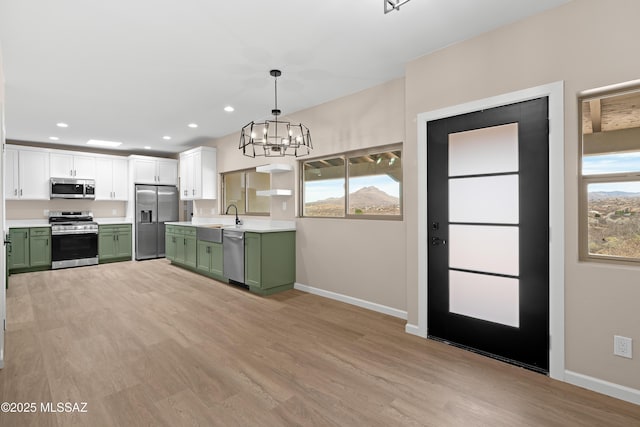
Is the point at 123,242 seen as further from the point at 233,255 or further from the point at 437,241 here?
the point at 437,241

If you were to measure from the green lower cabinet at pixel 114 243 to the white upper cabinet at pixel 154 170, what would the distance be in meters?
1.14

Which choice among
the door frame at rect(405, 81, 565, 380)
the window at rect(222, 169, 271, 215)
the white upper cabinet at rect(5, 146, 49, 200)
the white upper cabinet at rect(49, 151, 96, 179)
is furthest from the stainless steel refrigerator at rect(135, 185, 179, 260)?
the door frame at rect(405, 81, 565, 380)

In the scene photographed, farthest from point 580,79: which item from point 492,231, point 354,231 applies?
point 354,231

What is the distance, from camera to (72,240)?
6.29m

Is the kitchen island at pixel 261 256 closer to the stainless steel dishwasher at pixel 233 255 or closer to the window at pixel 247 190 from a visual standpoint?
the stainless steel dishwasher at pixel 233 255

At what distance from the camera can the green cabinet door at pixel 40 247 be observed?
5.90 m

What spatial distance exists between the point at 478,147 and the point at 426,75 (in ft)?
2.88

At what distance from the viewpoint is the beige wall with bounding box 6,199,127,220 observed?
6360mm

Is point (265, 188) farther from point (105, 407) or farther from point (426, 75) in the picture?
point (105, 407)

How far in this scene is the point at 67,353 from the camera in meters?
2.62

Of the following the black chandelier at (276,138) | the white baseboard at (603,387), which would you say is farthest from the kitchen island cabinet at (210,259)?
the white baseboard at (603,387)

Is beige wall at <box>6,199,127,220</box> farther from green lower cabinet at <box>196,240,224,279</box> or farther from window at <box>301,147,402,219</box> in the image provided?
window at <box>301,147,402,219</box>

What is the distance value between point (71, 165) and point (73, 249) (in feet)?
5.92

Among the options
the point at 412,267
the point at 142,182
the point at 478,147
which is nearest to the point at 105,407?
the point at 412,267
